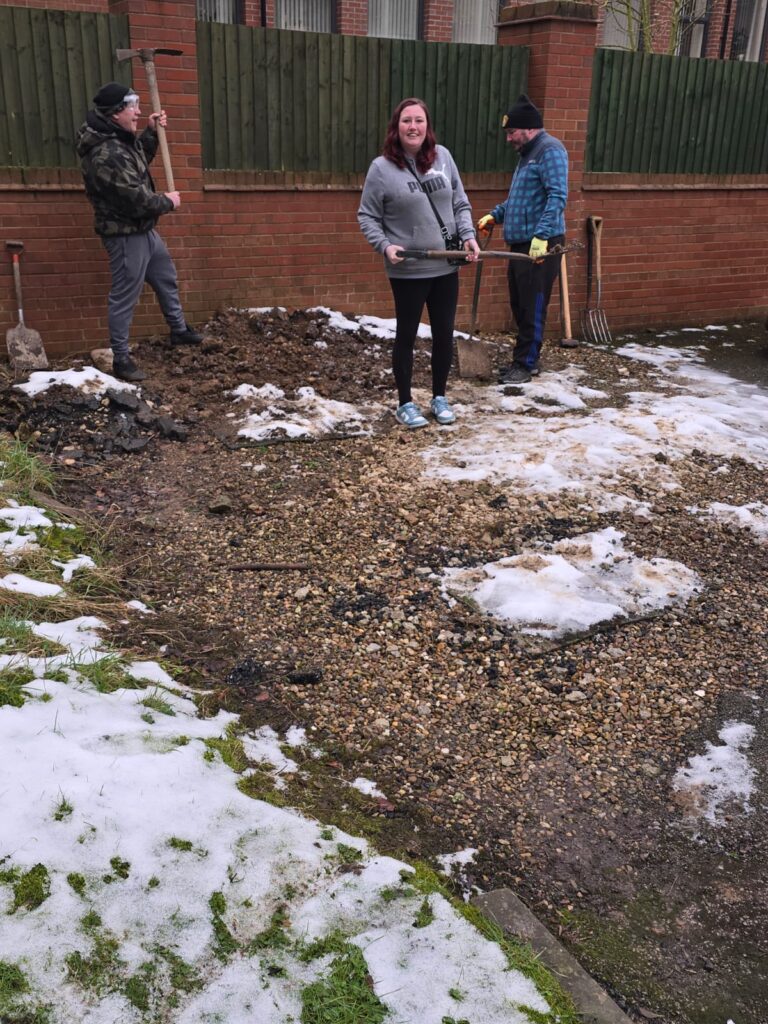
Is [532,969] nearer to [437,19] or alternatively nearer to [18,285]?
[18,285]

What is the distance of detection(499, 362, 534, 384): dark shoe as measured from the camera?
7176 mm

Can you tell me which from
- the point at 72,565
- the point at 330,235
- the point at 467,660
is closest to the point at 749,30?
the point at 330,235

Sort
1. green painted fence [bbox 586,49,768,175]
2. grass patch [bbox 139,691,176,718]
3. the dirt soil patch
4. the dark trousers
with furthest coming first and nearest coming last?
1. green painted fence [bbox 586,49,768,175]
2. the dark trousers
3. grass patch [bbox 139,691,176,718]
4. the dirt soil patch

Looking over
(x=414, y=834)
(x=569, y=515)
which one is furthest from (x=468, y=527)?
(x=414, y=834)

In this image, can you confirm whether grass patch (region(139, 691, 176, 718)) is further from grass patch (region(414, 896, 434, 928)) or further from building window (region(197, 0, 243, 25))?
building window (region(197, 0, 243, 25))

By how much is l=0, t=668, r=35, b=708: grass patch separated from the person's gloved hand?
4901mm

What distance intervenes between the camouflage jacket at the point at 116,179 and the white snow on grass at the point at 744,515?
420 cm

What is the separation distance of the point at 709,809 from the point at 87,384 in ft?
16.1

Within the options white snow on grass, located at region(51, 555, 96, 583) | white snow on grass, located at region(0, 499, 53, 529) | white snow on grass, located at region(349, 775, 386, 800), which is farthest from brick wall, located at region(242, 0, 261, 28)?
white snow on grass, located at region(349, 775, 386, 800)

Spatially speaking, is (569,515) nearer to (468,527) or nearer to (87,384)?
(468,527)

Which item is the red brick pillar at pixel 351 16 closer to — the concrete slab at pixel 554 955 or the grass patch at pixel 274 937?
the concrete slab at pixel 554 955

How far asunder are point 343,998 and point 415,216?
4646 mm

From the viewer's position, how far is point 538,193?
682cm

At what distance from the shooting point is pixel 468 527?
4.66 m
